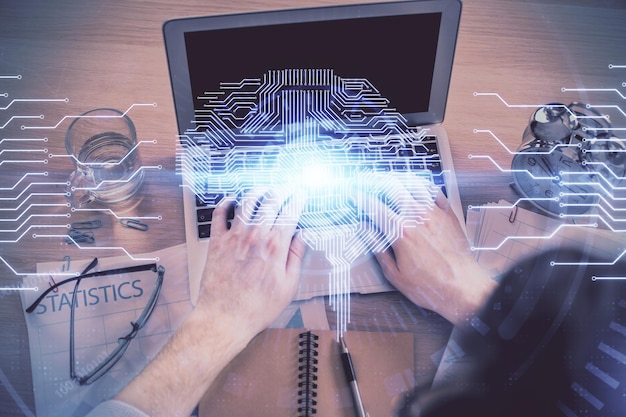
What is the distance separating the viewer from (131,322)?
0.70m

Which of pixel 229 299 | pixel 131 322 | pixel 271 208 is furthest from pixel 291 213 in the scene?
pixel 131 322

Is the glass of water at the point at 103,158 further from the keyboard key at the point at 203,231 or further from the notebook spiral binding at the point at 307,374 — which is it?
the notebook spiral binding at the point at 307,374

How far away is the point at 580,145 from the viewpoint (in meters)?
0.75

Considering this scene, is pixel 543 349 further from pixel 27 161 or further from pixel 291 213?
pixel 27 161

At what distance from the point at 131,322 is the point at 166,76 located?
0.35 metres

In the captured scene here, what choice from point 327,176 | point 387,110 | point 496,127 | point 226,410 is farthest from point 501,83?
point 226,410

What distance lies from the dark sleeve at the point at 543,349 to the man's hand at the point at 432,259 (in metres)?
0.03

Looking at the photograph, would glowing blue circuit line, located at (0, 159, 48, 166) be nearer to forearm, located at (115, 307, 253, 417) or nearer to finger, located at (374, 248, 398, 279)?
forearm, located at (115, 307, 253, 417)

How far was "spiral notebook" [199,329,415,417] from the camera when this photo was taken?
68 cm

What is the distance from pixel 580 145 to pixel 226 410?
1.85 ft

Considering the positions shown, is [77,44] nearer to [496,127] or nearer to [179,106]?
[179,106]

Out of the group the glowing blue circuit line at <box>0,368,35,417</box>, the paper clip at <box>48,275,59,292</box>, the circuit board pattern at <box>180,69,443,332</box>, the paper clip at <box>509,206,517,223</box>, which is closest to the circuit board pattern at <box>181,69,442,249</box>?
the circuit board pattern at <box>180,69,443,332</box>

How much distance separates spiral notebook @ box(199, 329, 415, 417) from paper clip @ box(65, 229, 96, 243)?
25 cm

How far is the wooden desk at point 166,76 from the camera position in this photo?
76 cm
